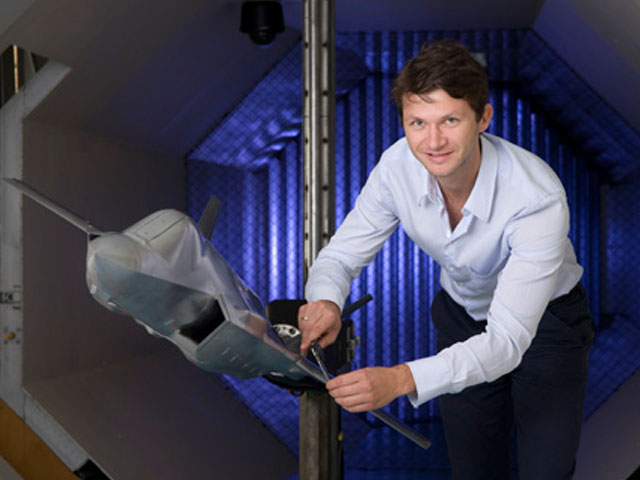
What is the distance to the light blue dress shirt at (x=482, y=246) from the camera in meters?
1.33

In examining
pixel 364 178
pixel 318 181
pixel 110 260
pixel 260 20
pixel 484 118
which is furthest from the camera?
pixel 364 178

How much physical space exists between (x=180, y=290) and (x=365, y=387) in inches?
13.8

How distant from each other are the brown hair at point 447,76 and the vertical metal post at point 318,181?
0.78 m

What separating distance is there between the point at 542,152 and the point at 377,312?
1142 mm

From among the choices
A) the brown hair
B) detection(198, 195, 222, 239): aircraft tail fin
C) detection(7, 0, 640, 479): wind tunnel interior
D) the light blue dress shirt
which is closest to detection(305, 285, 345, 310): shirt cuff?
the light blue dress shirt

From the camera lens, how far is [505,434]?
1744mm

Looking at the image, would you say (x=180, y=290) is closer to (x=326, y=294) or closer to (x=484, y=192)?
(x=326, y=294)

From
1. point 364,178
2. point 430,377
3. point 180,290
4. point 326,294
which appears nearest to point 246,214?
point 364,178

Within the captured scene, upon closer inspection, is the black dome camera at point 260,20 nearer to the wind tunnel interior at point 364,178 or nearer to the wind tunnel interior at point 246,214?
the wind tunnel interior at point 246,214

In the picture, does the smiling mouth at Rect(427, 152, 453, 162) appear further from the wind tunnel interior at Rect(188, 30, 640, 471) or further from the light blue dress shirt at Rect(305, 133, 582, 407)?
the wind tunnel interior at Rect(188, 30, 640, 471)

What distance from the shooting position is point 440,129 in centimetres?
141

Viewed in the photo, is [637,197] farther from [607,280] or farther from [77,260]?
[77,260]

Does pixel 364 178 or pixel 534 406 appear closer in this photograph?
Result: pixel 534 406

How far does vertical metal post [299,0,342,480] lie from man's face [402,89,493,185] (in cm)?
79
